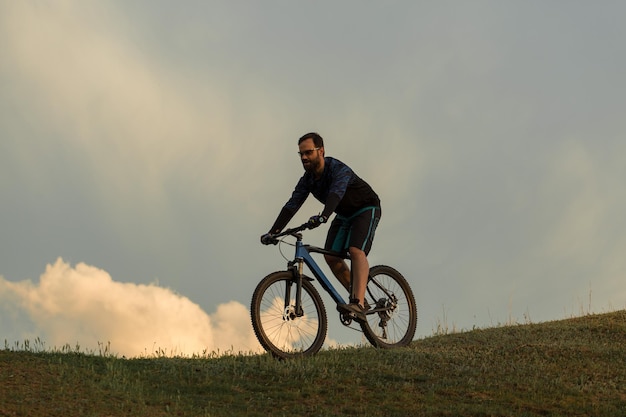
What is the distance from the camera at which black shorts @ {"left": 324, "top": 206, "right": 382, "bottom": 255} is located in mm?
12172

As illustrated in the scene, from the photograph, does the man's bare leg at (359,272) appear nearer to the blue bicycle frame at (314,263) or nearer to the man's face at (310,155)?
the blue bicycle frame at (314,263)

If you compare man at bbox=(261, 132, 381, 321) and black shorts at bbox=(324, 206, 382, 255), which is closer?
man at bbox=(261, 132, 381, 321)

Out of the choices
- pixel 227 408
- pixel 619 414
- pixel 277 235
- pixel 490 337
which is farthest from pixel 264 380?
pixel 490 337

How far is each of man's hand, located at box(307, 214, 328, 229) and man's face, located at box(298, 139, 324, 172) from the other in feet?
2.62

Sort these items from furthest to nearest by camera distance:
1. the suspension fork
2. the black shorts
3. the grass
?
the black shorts
the suspension fork
the grass

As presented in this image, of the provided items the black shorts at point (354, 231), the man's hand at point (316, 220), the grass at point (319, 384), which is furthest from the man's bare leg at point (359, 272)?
the man's hand at point (316, 220)

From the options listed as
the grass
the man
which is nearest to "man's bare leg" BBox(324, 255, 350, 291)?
the man

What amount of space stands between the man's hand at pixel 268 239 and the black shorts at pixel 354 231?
4.07 feet

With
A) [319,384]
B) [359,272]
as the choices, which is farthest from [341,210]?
[319,384]

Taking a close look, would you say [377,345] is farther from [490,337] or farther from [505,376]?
[490,337]

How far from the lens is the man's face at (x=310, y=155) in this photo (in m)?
A: 11.5

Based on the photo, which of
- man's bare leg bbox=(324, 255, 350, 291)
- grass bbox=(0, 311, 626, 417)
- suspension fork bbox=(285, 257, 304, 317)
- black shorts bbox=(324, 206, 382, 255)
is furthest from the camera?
man's bare leg bbox=(324, 255, 350, 291)

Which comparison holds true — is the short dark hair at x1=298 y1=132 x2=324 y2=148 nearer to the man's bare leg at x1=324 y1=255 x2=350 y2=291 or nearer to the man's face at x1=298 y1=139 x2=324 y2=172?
the man's face at x1=298 y1=139 x2=324 y2=172

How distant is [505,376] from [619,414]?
1.83 meters
